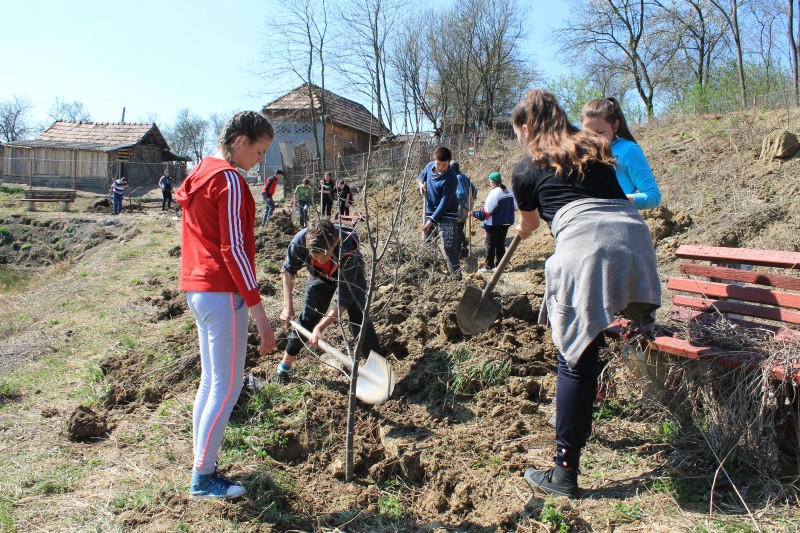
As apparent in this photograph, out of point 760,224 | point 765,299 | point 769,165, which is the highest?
point 769,165

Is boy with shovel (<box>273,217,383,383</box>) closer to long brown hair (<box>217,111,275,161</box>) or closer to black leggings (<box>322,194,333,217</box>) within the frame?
long brown hair (<box>217,111,275,161</box>)

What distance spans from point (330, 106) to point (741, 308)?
A: 31983mm

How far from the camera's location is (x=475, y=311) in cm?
350

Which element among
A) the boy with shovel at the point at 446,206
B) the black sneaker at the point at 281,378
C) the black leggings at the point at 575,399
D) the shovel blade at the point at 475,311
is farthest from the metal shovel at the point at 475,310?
the boy with shovel at the point at 446,206

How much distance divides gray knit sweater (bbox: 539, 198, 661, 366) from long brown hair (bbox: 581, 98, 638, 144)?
0.76 m

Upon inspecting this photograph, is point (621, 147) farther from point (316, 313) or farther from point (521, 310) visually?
point (316, 313)

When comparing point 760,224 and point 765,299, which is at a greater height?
point 760,224

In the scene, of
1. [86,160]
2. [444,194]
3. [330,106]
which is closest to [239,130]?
[444,194]

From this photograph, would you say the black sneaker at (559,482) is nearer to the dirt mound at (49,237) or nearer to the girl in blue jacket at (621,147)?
the girl in blue jacket at (621,147)

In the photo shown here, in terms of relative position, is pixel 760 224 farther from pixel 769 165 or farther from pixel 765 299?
pixel 765 299

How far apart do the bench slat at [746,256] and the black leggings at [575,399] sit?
3.47ft

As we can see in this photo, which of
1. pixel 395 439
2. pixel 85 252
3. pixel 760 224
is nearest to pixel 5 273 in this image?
pixel 85 252

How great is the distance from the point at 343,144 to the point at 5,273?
77.0 ft

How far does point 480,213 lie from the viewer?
27.8ft
